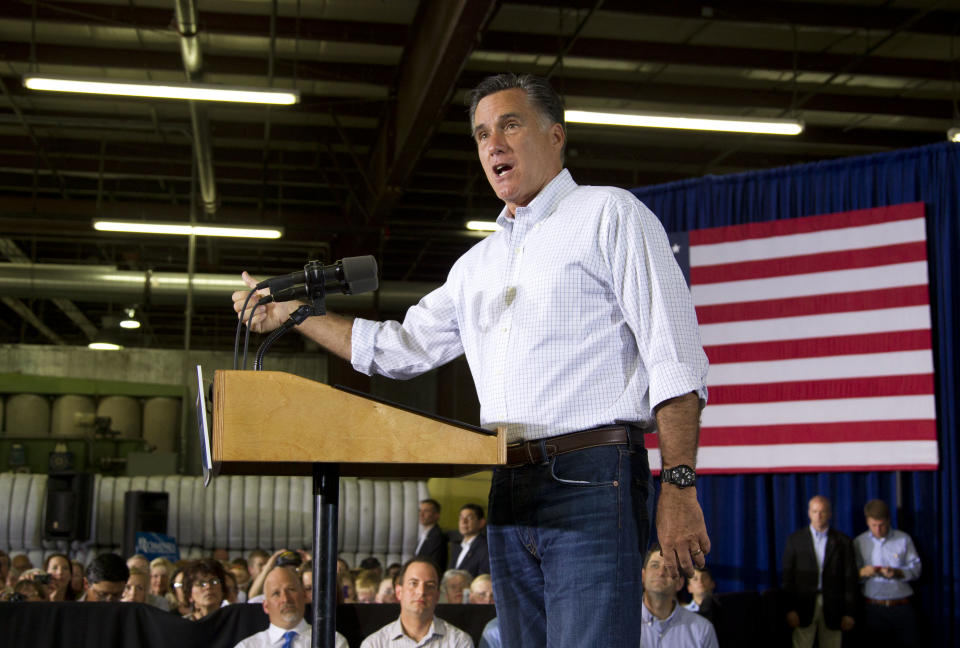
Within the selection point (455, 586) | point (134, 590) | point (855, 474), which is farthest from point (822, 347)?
point (134, 590)

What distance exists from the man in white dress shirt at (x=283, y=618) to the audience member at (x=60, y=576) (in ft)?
9.44

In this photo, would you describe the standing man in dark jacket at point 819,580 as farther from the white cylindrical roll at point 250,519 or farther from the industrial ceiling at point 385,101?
the white cylindrical roll at point 250,519

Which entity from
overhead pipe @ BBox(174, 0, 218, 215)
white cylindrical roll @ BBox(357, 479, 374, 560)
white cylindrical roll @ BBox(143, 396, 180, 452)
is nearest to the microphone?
overhead pipe @ BBox(174, 0, 218, 215)

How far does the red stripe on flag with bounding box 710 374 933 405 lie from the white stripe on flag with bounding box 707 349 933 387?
0.03 metres

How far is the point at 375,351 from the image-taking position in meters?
2.03

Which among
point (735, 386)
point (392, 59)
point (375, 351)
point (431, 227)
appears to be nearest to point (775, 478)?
point (735, 386)

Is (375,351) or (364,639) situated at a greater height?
(375,351)

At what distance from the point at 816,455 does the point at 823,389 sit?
0.46 metres

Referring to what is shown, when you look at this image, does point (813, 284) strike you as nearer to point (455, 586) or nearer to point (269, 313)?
point (455, 586)

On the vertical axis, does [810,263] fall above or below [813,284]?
above

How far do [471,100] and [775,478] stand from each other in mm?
6525

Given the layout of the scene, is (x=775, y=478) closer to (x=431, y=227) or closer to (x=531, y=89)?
(x=531, y=89)

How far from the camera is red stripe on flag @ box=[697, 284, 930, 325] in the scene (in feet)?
23.4

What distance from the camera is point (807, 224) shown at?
303 inches
